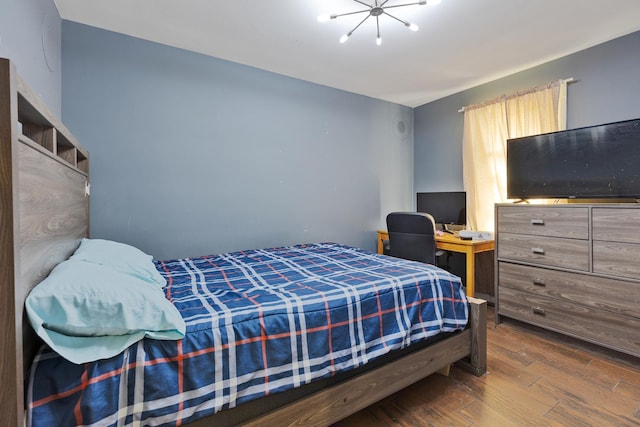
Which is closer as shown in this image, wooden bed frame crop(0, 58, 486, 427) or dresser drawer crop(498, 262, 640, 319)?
wooden bed frame crop(0, 58, 486, 427)

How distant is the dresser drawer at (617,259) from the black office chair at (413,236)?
3.61ft

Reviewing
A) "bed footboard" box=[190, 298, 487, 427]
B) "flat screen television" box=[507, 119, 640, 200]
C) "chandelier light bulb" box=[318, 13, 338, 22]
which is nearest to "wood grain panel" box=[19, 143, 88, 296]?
"bed footboard" box=[190, 298, 487, 427]

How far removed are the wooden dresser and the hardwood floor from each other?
23 cm

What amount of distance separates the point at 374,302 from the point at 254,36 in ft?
7.23

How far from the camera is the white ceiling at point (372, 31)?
79.2 inches

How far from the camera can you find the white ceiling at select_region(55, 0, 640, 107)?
6.60 feet

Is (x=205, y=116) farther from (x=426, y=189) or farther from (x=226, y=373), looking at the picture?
(x=426, y=189)

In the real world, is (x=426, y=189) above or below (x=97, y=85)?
below

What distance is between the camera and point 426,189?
399cm

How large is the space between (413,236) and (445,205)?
0.92 m

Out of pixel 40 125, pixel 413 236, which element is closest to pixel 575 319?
pixel 413 236

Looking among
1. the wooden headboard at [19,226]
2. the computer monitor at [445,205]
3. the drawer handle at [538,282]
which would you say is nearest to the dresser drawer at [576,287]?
the drawer handle at [538,282]

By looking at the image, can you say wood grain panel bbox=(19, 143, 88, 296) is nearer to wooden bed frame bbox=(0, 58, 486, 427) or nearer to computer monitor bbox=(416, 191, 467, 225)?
wooden bed frame bbox=(0, 58, 486, 427)

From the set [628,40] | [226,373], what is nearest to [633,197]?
[628,40]
